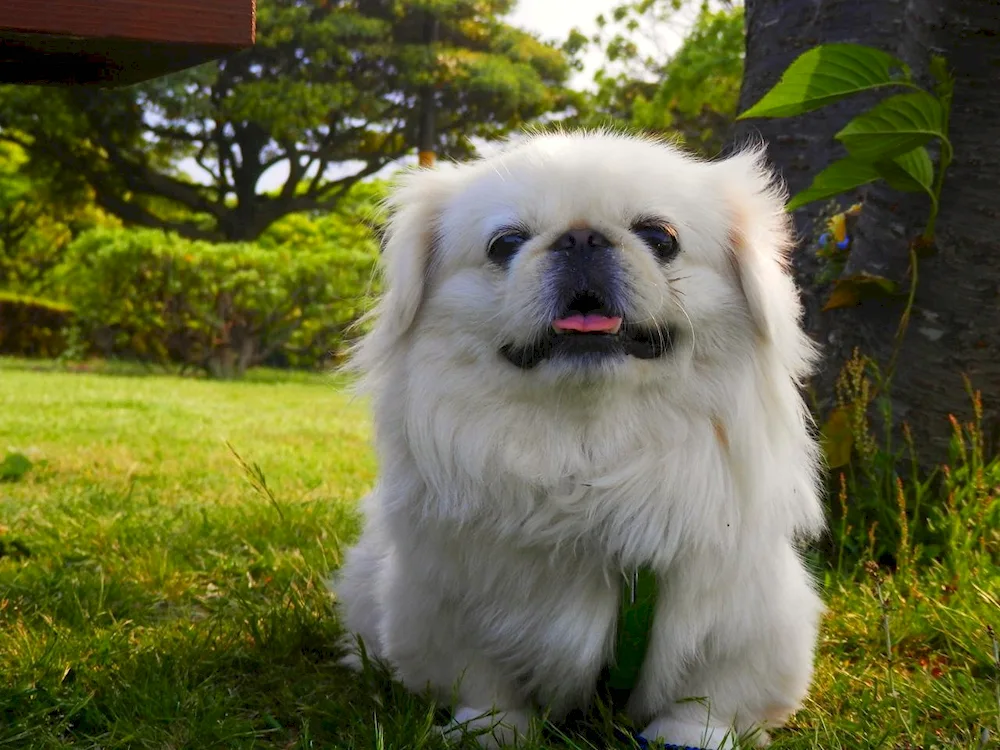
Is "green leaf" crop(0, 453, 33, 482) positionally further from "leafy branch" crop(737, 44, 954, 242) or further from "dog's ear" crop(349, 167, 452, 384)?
"leafy branch" crop(737, 44, 954, 242)

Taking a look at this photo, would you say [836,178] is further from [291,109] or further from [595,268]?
[291,109]

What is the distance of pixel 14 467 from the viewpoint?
162 inches

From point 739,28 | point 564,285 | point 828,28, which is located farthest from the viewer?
point 739,28

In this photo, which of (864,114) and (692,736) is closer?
(692,736)

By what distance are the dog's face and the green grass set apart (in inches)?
14.7

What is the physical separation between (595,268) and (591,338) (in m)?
0.12

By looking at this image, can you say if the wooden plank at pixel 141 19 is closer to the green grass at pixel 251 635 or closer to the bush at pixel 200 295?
the green grass at pixel 251 635

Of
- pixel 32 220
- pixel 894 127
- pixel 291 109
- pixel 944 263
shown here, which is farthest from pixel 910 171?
pixel 32 220

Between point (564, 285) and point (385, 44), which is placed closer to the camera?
point (564, 285)

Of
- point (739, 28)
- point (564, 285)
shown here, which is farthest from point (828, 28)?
point (739, 28)


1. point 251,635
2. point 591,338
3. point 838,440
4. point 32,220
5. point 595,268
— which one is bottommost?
point 32,220

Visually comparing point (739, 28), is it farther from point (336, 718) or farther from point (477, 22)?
point (336, 718)

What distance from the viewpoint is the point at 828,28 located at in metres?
3.04

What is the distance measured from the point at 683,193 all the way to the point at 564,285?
0.29m
